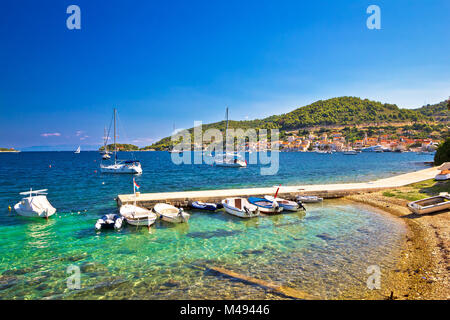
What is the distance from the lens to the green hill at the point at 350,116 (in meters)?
171

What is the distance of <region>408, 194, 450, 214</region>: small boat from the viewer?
14.1 metres

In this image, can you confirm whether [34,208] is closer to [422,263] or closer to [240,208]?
[240,208]

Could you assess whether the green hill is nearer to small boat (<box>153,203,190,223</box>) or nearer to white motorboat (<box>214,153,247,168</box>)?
white motorboat (<box>214,153,247,168</box>)

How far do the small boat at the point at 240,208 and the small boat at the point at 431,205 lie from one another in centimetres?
967

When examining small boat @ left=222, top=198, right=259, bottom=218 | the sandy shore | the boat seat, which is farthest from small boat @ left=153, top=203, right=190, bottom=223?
the sandy shore

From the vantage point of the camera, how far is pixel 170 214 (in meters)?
14.6

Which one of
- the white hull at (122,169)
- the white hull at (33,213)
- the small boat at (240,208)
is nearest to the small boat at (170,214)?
the small boat at (240,208)

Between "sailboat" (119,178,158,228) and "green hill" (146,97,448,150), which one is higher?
"green hill" (146,97,448,150)

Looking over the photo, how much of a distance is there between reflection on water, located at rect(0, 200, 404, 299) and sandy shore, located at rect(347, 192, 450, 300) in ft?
1.81
